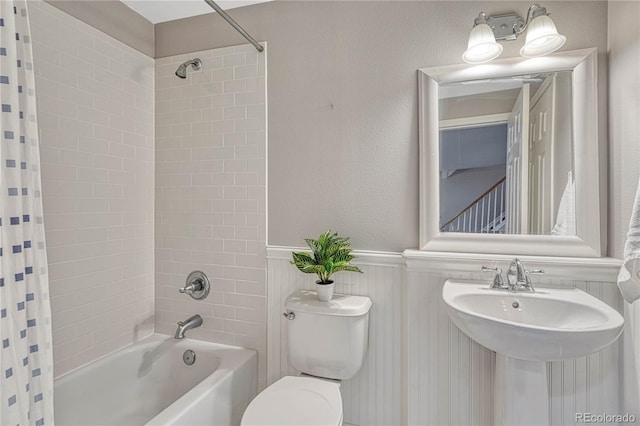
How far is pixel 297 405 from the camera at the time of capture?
136 centimetres

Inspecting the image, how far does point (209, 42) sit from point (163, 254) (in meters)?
1.32

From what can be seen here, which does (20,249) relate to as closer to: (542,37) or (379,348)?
(379,348)

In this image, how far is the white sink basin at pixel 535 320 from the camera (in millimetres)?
1046

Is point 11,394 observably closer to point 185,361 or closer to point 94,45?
point 185,361

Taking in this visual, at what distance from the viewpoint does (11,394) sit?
3.33 feet

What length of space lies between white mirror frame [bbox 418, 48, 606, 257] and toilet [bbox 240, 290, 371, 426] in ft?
1.64

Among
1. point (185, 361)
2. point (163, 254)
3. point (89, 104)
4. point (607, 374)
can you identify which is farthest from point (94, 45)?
point (607, 374)

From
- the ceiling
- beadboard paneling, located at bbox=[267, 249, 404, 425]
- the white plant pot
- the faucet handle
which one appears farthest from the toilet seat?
the ceiling

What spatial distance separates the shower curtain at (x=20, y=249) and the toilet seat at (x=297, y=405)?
0.71 meters

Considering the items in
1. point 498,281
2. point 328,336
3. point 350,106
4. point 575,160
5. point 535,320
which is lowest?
point 328,336

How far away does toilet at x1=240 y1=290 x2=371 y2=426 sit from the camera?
139 cm

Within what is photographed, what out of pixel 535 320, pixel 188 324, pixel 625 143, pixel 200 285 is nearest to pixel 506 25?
pixel 625 143

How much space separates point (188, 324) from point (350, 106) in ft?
4.88

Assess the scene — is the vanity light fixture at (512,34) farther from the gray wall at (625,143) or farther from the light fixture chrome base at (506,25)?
the gray wall at (625,143)
